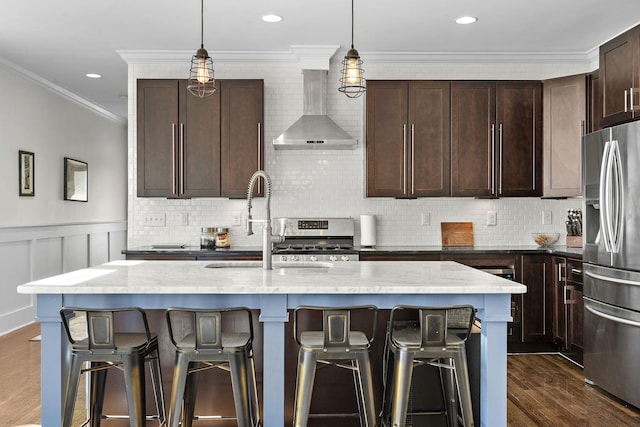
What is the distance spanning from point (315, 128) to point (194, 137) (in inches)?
44.1

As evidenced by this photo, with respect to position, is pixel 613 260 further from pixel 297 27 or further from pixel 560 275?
pixel 297 27

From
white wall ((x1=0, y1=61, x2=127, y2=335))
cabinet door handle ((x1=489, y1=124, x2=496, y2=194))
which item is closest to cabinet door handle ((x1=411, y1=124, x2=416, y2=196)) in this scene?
cabinet door handle ((x1=489, y1=124, x2=496, y2=194))

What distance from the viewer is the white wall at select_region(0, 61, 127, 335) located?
5809 mm

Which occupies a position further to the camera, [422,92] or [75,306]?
[422,92]

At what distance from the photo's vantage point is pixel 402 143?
17.5 feet

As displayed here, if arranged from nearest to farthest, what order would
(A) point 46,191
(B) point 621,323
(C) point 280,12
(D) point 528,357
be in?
(B) point 621,323, (C) point 280,12, (D) point 528,357, (A) point 46,191

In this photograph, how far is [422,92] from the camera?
17.6 ft

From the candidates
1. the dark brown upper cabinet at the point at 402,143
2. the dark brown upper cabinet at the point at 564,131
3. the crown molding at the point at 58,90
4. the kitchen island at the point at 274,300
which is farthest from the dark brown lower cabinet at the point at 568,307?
the crown molding at the point at 58,90

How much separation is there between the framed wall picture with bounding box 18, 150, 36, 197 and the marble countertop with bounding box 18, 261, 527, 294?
135 inches

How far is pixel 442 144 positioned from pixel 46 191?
455 cm

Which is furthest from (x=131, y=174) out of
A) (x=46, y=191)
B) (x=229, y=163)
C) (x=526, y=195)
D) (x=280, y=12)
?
(x=526, y=195)

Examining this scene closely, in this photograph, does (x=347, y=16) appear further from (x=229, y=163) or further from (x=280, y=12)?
(x=229, y=163)

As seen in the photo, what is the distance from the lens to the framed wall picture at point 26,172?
19.8 ft

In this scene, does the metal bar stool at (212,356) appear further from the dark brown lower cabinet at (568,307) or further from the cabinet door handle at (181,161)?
the dark brown lower cabinet at (568,307)
